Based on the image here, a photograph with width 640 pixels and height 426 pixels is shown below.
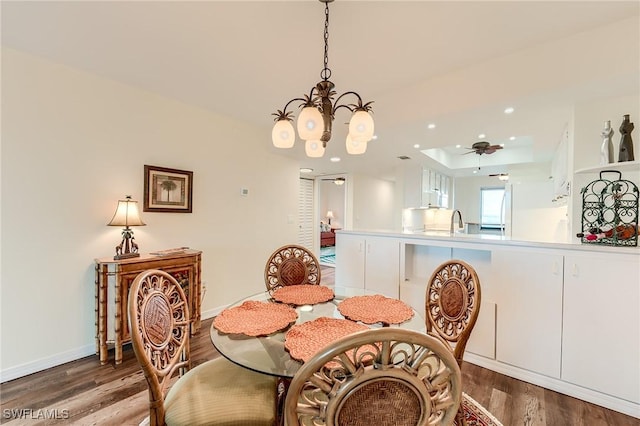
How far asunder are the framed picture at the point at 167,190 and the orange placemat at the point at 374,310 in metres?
2.21

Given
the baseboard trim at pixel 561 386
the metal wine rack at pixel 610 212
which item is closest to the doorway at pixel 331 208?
the baseboard trim at pixel 561 386

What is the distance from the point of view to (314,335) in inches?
52.2

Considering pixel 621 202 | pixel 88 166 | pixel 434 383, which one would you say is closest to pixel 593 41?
pixel 621 202

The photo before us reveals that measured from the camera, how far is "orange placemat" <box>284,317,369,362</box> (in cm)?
119

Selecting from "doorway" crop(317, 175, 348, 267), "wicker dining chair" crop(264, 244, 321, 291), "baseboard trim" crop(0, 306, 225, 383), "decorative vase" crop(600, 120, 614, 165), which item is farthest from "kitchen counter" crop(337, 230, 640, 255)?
"doorway" crop(317, 175, 348, 267)

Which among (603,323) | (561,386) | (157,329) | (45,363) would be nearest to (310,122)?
(157,329)

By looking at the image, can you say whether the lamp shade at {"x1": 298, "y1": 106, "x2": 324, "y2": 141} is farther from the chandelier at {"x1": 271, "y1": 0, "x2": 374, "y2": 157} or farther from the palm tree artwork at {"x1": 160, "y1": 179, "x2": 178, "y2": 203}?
the palm tree artwork at {"x1": 160, "y1": 179, "x2": 178, "y2": 203}

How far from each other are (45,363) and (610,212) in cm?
463

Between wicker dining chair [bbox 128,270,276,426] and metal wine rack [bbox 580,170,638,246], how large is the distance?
2457 mm

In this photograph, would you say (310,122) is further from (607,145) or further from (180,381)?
(607,145)

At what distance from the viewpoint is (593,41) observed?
1.90 metres

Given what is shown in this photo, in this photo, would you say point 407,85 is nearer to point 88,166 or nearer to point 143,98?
point 143,98

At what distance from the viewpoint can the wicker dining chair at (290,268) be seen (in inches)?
95.4

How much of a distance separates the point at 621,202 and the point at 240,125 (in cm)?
381
